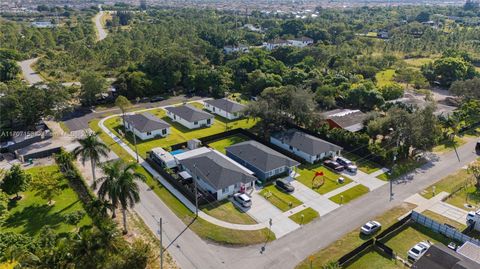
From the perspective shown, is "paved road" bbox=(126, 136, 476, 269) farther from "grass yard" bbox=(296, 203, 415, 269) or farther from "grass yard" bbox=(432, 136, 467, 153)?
"grass yard" bbox=(432, 136, 467, 153)

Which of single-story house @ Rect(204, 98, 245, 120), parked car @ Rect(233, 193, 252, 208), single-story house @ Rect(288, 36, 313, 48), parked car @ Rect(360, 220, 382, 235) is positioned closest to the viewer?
parked car @ Rect(360, 220, 382, 235)

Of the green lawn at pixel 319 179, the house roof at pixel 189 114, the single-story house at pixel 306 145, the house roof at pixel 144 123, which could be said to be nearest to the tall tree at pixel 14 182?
the house roof at pixel 144 123

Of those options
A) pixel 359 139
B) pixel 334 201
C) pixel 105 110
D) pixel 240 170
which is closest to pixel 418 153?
pixel 359 139

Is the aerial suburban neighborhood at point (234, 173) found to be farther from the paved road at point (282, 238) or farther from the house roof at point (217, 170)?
the house roof at point (217, 170)

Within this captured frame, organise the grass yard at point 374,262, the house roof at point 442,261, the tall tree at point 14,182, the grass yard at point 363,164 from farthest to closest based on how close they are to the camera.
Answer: the grass yard at point 363,164 → the tall tree at point 14,182 → the grass yard at point 374,262 → the house roof at point 442,261

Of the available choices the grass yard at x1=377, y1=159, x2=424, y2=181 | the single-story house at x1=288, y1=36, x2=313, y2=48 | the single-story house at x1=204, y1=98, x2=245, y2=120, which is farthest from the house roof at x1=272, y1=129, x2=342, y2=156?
the single-story house at x1=288, y1=36, x2=313, y2=48

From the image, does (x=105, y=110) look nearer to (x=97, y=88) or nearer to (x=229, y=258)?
(x=97, y=88)

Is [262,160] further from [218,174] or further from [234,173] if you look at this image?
[218,174]
